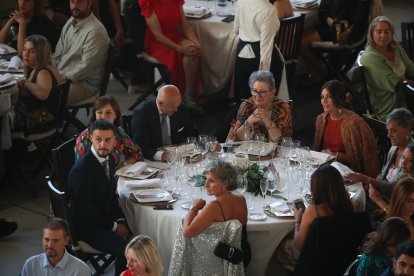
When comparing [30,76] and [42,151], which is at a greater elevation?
[30,76]

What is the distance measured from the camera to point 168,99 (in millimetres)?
5988

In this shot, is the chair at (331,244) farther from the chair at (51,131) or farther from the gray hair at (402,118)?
the chair at (51,131)

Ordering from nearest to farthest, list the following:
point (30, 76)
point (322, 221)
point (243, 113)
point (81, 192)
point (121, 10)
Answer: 1. point (322, 221)
2. point (81, 192)
3. point (243, 113)
4. point (30, 76)
5. point (121, 10)

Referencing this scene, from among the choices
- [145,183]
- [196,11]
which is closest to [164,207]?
[145,183]

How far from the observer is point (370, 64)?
23.5 ft

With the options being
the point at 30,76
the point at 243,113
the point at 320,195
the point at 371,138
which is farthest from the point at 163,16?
the point at 320,195

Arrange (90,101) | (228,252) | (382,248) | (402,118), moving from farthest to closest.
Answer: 1. (90,101)
2. (402,118)
3. (228,252)
4. (382,248)

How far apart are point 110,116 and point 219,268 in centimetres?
154

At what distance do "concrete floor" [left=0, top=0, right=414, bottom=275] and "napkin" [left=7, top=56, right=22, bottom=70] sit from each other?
968 mm

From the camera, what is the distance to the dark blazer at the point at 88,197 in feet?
16.8

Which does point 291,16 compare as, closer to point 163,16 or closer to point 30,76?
point 163,16

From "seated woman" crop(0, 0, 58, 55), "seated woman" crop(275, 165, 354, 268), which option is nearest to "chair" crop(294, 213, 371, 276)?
"seated woman" crop(275, 165, 354, 268)

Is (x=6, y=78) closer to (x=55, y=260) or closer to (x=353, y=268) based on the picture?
(x=55, y=260)

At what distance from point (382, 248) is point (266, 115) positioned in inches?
73.4
